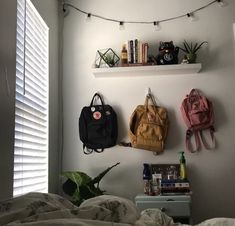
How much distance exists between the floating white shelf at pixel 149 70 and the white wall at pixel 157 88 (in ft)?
0.23

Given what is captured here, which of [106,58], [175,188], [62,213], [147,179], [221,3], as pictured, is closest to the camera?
[62,213]

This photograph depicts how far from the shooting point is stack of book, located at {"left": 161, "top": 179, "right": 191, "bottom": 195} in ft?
8.59

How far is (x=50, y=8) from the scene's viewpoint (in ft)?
9.55

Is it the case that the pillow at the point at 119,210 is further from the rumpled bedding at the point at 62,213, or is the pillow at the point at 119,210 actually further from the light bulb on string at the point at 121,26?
the light bulb on string at the point at 121,26

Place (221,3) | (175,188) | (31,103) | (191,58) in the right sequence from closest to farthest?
(31,103) < (175,188) < (191,58) < (221,3)

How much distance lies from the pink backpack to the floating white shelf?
206mm

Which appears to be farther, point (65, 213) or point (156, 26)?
point (156, 26)

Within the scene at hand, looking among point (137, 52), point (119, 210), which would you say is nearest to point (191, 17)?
point (137, 52)

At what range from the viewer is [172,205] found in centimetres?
251

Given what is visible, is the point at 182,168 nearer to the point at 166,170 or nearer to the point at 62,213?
the point at 166,170

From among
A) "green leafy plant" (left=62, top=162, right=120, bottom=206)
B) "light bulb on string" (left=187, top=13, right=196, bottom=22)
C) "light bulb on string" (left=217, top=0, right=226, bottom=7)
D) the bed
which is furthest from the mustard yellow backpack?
the bed

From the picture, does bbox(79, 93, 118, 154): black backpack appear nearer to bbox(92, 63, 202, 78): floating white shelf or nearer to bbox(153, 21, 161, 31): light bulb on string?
bbox(92, 63, 202, 78): floating white shelf

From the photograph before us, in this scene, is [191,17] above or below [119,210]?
above

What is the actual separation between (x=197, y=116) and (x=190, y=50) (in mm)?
574
